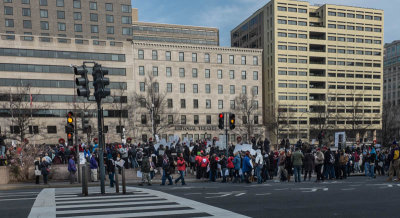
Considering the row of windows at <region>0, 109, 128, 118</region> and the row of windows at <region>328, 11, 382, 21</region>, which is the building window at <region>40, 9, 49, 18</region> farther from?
the row of windows at <region>328, 11, 382, 21</region>

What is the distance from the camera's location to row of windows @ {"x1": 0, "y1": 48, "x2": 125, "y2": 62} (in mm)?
56666

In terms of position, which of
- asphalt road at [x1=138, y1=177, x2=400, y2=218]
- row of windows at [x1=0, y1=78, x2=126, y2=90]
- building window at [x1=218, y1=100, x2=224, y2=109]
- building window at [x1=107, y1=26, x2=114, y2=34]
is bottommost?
asphalt road at [x1=138, y1=177, x2=400, y2=218]

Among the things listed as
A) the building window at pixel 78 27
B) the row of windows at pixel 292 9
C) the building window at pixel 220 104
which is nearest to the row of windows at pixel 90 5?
the building window at pixel 78 27

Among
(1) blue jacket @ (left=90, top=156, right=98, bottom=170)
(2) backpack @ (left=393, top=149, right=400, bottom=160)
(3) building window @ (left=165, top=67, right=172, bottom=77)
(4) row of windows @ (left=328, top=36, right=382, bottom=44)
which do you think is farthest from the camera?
(4) row of windows @ (left=328, top=36, right=382, bottom=44)

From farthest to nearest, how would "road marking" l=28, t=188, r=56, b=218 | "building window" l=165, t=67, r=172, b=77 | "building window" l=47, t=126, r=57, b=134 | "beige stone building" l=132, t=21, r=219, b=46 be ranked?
"beige stone building" l=132, t=21, r=219, b=46
"building window" l=165, t=67, r=172, b=77
"building window" l=47, t=126, r=57, b=134
"road marking" l=28, t=188, r=56, b=218

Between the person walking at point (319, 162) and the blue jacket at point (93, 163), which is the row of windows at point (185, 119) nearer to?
the blue jacket at point (93, 163)

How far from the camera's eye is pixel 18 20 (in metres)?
67.4

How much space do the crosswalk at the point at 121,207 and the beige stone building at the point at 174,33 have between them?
3027 inches

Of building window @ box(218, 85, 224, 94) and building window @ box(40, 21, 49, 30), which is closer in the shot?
building window @ box(218, 85, 224, 94)

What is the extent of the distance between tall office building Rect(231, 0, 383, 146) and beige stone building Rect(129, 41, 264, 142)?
755cm

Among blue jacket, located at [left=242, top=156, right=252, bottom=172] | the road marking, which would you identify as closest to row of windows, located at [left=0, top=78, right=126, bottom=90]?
blue jacket, located at [left=242, top=156, right=252, bottom=172]

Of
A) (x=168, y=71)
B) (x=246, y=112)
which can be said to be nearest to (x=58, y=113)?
(x=168, y=71)

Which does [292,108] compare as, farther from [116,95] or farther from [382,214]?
[382,214]

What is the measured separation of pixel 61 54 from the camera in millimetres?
59312
